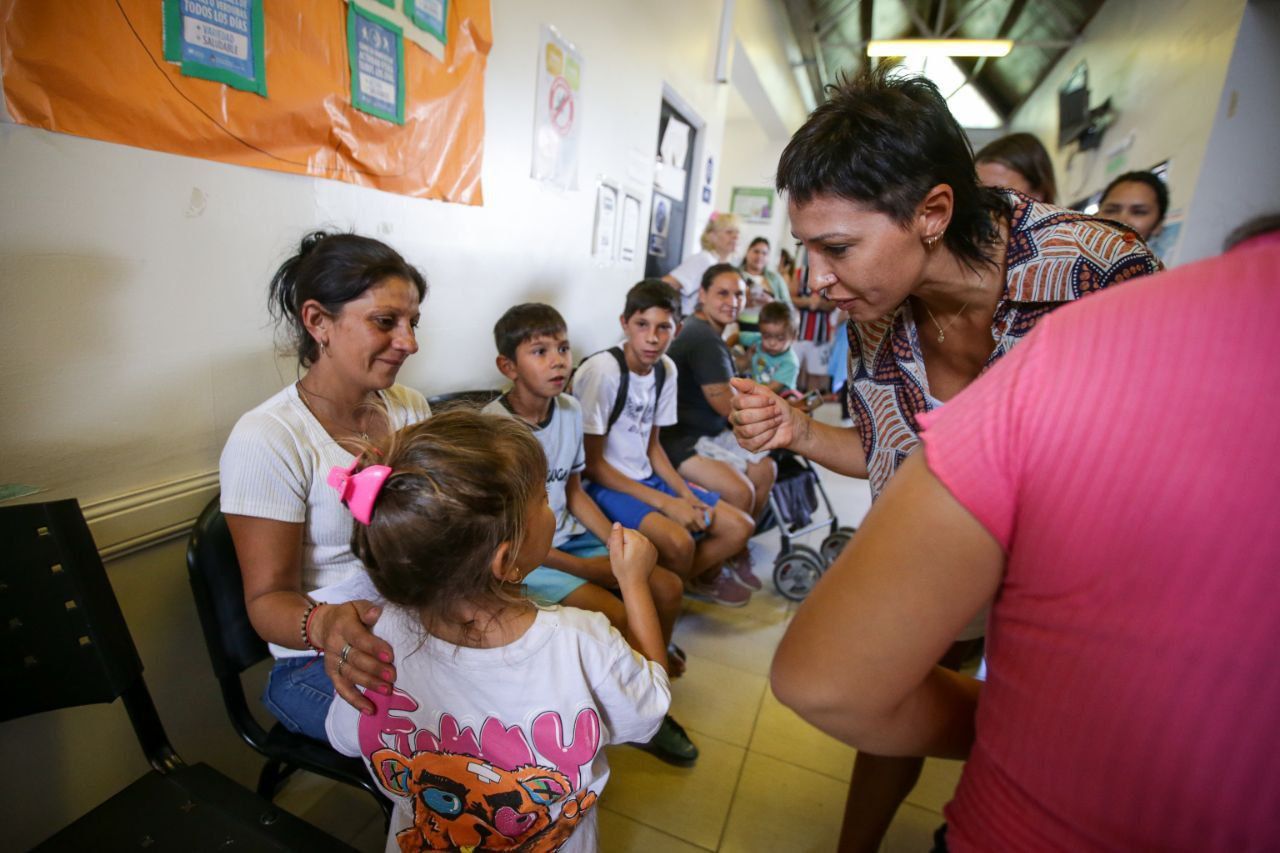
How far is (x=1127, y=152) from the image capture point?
→ 4633 millimetres

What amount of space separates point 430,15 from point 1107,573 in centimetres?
192

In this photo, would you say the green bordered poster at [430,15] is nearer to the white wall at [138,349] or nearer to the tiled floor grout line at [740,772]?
the white wall at [138,349]

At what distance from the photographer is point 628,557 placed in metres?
1.06

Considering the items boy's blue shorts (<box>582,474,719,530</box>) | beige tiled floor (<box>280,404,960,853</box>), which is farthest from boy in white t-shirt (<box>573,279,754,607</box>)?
beige tiled floor (<box>280,404,960,853</box>)

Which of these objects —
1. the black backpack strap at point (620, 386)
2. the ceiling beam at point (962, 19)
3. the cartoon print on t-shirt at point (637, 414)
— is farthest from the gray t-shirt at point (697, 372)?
the ceiling beam at point (962, 19)

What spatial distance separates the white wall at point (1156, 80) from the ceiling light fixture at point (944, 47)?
0.87 metres

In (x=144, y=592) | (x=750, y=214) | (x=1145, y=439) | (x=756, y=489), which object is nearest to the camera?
(x=1145, y=439)

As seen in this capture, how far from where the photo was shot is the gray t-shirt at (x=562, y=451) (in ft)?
5.87

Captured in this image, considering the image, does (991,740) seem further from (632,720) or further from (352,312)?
(352,312)

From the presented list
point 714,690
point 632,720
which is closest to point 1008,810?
point 632,720

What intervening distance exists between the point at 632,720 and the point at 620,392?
1330 millimetres

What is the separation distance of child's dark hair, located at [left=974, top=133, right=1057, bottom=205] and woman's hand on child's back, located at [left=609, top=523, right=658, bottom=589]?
1.81m

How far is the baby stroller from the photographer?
8.44 feet

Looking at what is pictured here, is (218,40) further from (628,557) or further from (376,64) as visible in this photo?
(628,557)
